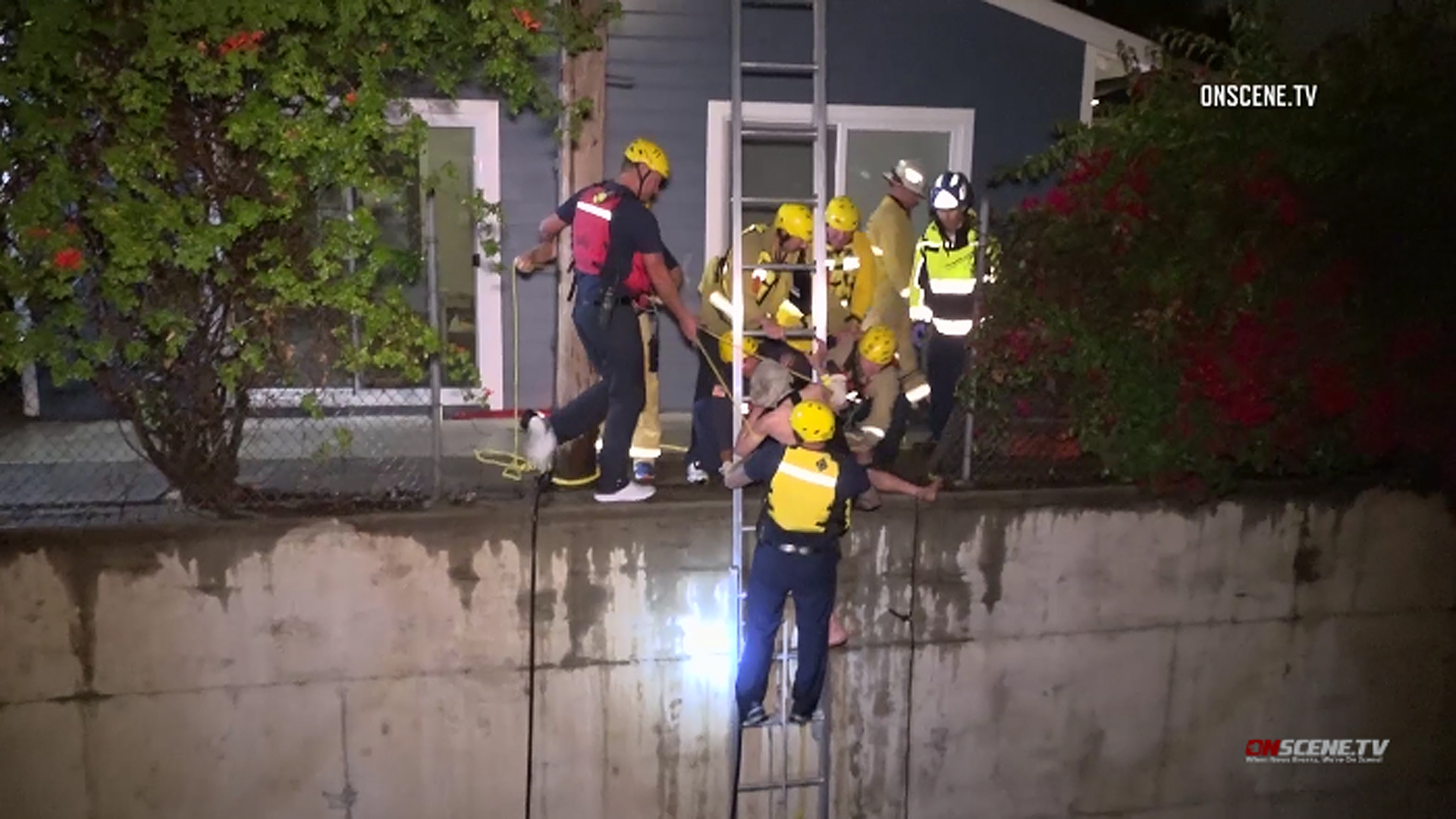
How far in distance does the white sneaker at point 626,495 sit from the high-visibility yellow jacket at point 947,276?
6.99ft

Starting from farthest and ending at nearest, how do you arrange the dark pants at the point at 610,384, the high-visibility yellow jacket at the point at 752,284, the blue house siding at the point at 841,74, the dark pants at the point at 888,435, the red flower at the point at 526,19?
the blue house siding at the point at 841,74 → the dark pants at the point at 888,435 → the high-visibility yellow jacket at the point at 752,284 → the dark pants at the point at 610,384 → the red flower at the point at 526,19

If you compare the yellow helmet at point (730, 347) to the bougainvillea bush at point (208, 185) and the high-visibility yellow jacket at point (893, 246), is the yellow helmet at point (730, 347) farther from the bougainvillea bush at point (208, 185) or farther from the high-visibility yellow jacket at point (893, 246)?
the bougainvillea bush at point (208, 185)

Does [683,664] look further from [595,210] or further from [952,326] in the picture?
[952,326]

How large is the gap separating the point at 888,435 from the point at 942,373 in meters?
0.65

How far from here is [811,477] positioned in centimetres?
461

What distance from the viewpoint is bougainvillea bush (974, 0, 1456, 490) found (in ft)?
18.1

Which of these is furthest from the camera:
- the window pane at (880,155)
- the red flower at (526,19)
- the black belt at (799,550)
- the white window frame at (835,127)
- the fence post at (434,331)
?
the window pane at (880,155)

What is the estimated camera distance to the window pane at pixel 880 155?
816cm

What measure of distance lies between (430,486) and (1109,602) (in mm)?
3500

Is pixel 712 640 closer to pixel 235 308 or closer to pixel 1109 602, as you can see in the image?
pixel 1109 602

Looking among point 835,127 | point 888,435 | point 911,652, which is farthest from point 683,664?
point 835,127

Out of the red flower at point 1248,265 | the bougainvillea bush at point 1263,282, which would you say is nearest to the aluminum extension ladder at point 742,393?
the bougainvillea bush at point 1263,282

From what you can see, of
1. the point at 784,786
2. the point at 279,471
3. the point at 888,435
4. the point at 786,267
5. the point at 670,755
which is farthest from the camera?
the point at 888,435

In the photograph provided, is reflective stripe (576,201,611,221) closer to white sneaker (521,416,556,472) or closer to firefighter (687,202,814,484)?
firefighter (687,202,814,484)
